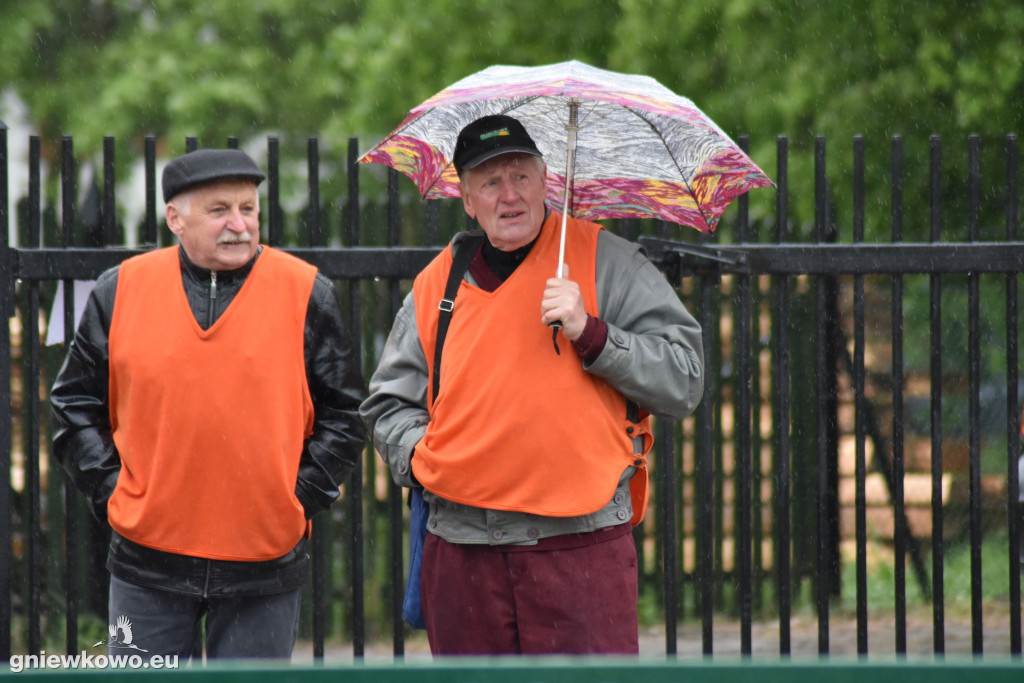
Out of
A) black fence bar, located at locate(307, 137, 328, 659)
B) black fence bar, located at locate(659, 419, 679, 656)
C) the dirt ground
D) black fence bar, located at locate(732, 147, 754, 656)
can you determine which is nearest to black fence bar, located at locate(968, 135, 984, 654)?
black fence bar, located at locate(732, 147, 754, 656)

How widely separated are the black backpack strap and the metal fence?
0.95 metres

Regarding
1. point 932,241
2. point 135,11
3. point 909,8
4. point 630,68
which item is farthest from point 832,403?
point 135,11

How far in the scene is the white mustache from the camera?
3334 millimetres

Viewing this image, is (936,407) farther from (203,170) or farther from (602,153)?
(203,170)

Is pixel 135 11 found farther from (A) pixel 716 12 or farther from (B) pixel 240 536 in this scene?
(B) pixel 240 536

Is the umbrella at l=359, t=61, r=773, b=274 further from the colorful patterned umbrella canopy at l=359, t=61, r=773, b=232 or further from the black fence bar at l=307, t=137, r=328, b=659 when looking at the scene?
the black fence bar at l=307, t=137, r=328, b=659

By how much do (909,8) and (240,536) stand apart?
21.5ft

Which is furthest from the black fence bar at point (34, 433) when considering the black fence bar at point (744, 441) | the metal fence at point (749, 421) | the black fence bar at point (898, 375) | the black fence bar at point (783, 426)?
the black fence bar at point (898, 375)

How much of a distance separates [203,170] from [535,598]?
5.21 ft

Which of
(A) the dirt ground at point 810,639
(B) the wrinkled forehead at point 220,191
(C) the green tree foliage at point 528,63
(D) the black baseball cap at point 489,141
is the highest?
(C) the green tree foliage at point 528,63

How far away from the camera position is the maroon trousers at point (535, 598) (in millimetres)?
3033

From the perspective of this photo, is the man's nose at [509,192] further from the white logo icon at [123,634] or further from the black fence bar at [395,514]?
the white logo icon at [123,634]

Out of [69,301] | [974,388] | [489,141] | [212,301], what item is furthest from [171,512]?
[974,388]

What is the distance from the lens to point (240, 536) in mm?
3285
